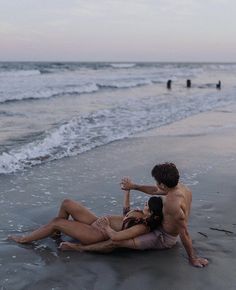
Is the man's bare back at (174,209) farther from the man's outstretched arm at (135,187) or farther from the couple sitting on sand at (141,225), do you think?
the man's outstretched arm at (135,187)

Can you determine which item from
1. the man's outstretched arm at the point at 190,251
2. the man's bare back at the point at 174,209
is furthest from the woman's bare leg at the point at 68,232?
the man's outstretched arm at the point at 190,251

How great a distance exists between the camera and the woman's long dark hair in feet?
14.6

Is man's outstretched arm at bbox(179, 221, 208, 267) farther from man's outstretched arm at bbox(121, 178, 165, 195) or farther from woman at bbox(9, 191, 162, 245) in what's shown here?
man's outstretched arm at bbox(121, 178, 165, 195)

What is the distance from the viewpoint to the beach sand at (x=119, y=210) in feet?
13.1

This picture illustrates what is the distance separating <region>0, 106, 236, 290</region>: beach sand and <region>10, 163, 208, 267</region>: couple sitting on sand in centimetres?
10

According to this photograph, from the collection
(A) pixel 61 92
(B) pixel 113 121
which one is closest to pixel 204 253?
(B) pixel 113 121

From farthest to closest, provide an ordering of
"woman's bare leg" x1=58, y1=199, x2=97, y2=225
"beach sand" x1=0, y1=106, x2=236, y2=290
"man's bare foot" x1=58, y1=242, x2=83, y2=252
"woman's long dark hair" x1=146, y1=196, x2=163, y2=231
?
"woman's bare leg" x1=58, y1=199, x2=97, y2=225 < "man's bare foot" x1=58, y1=242, x2=83, y2=252 < "woman's long dark hair" x1=146, y1=196, x2=163, y2=231 < "beach sand" x1=0, y1=106, x2=236, y2=290

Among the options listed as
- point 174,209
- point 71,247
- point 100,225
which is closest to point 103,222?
point 100,225

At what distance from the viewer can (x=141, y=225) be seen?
453 cm

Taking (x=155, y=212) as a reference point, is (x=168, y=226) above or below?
below

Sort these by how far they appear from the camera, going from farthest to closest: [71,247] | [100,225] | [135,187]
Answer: [135,187] < [100,225] < [71,247]

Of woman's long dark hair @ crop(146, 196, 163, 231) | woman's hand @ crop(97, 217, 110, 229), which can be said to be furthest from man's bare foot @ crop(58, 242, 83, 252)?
woman's long dark hair @ crop(146, 196, 163, 231)

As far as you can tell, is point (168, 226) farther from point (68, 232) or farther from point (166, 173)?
point (68, 232)

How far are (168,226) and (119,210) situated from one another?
5.04 ft
